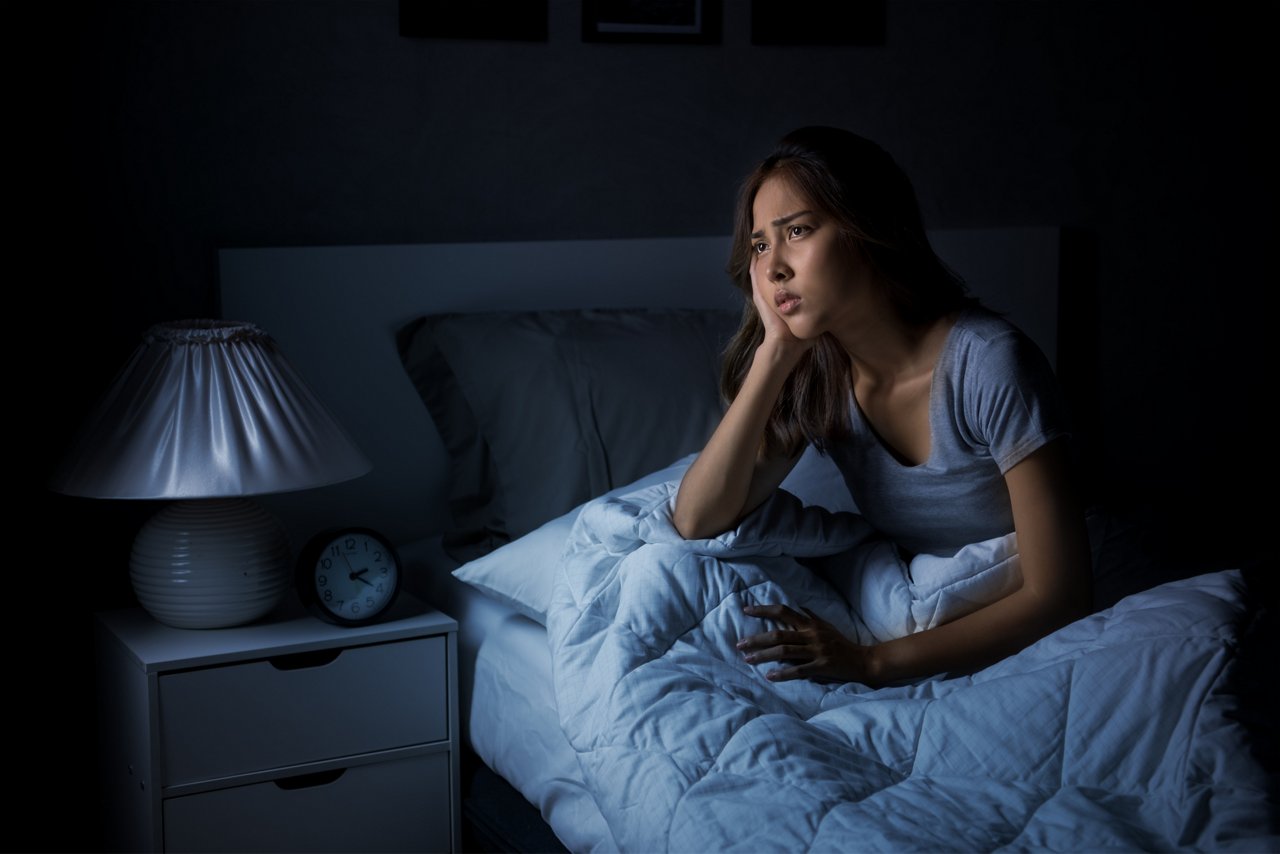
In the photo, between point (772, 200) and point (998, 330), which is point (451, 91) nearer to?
point (772, 200)

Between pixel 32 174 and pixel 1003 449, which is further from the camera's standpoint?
pixel 32 174

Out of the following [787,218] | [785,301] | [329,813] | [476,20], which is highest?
[476,20]

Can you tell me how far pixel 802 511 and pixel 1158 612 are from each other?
50 centimetres

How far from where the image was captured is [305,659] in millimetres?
1944

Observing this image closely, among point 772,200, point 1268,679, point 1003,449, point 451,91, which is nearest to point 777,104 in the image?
point 451,91

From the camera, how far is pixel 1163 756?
1174 mm

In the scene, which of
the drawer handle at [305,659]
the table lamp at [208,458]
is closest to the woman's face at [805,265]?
the table lamp at [208,458]

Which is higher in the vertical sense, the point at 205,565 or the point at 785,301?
the point at 785,301

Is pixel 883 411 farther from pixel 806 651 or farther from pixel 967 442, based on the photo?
pixel 806 651

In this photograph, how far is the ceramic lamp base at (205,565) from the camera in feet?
6.17

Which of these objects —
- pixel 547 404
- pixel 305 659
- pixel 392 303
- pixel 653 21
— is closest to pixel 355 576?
pixel 305 659

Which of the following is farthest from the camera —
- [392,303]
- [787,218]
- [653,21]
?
[653,21]

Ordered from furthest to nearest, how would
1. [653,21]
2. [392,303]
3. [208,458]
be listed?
[653,21]
[392,303]
[208,458]

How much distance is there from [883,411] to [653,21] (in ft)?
3.94
